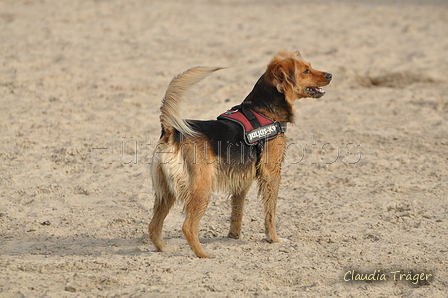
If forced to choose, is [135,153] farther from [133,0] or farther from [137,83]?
[133,0]

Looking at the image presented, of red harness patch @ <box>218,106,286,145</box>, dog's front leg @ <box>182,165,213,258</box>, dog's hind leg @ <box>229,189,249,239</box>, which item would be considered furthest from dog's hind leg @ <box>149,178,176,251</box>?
red harness patch @ <box>218,106,286,145</box>

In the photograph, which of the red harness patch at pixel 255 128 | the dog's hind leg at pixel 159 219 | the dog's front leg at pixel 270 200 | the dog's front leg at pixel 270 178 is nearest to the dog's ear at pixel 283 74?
the red harness patch at pixel 255 128

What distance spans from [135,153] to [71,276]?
339 cm

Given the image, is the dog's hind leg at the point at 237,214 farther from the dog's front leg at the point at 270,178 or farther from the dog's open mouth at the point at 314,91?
the dog's open mouth at the point at 314,91

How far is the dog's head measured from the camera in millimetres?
5406

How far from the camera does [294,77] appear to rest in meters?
5.43

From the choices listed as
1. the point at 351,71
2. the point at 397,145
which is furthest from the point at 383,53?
the point at 397,145

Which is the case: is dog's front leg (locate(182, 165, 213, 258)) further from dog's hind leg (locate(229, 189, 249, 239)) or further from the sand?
dog's hind leg (locate(229, 189, 249, 239))

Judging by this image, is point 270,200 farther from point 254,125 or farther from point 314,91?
point 314,91

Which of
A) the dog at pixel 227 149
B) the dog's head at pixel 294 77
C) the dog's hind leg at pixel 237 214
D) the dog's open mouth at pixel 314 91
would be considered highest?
the dog's head at pixel 294 77

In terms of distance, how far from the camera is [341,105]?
9602 millimetres

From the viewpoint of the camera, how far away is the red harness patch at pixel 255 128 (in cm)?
518

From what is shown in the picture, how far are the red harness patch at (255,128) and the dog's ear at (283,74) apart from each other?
34 cm

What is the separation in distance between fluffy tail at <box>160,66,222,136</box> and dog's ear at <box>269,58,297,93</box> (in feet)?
2.96
